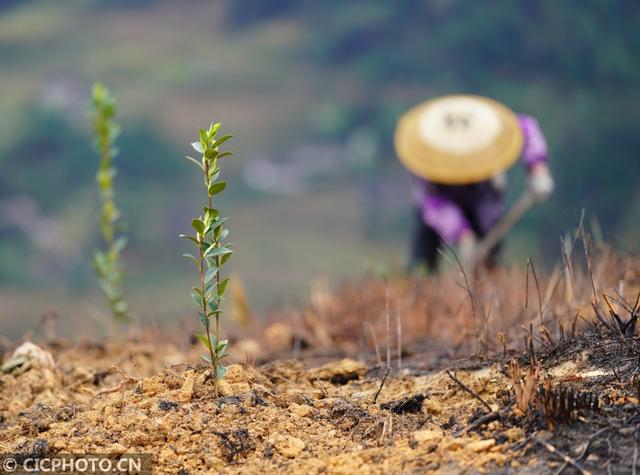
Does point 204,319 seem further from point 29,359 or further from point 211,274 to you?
point 29,359

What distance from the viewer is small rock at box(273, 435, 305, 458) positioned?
201 cm

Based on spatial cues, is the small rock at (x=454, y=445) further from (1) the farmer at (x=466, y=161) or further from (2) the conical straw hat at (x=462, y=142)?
(2) the conical straw hat at (x=462, y=142)

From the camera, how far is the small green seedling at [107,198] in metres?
3.57

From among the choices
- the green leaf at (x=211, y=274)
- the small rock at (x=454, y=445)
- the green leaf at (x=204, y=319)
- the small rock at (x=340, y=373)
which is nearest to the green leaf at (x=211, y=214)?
the green leaf at (x=211, y=274)

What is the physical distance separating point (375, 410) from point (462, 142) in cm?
363

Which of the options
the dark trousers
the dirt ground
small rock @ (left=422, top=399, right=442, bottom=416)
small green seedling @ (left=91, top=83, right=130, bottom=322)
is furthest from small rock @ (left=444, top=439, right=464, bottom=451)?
the dark trousers

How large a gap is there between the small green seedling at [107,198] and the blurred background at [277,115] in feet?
27.0

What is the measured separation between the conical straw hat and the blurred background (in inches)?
258

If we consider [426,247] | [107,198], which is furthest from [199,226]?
[426,247]

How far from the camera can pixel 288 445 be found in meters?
2.04

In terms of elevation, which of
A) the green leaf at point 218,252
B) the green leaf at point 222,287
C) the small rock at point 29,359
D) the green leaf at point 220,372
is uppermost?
the green leaf at point 218,252

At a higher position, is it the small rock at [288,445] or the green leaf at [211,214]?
the green leaf at [211,214]

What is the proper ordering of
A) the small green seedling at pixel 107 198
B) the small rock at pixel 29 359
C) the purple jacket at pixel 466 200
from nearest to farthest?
1. the small rock at pixel 29 359
2. the small green seedling at pixel 107 198
3. the purple jacket at pixel 466 200

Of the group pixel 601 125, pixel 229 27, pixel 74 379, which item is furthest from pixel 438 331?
pixel 229 27
